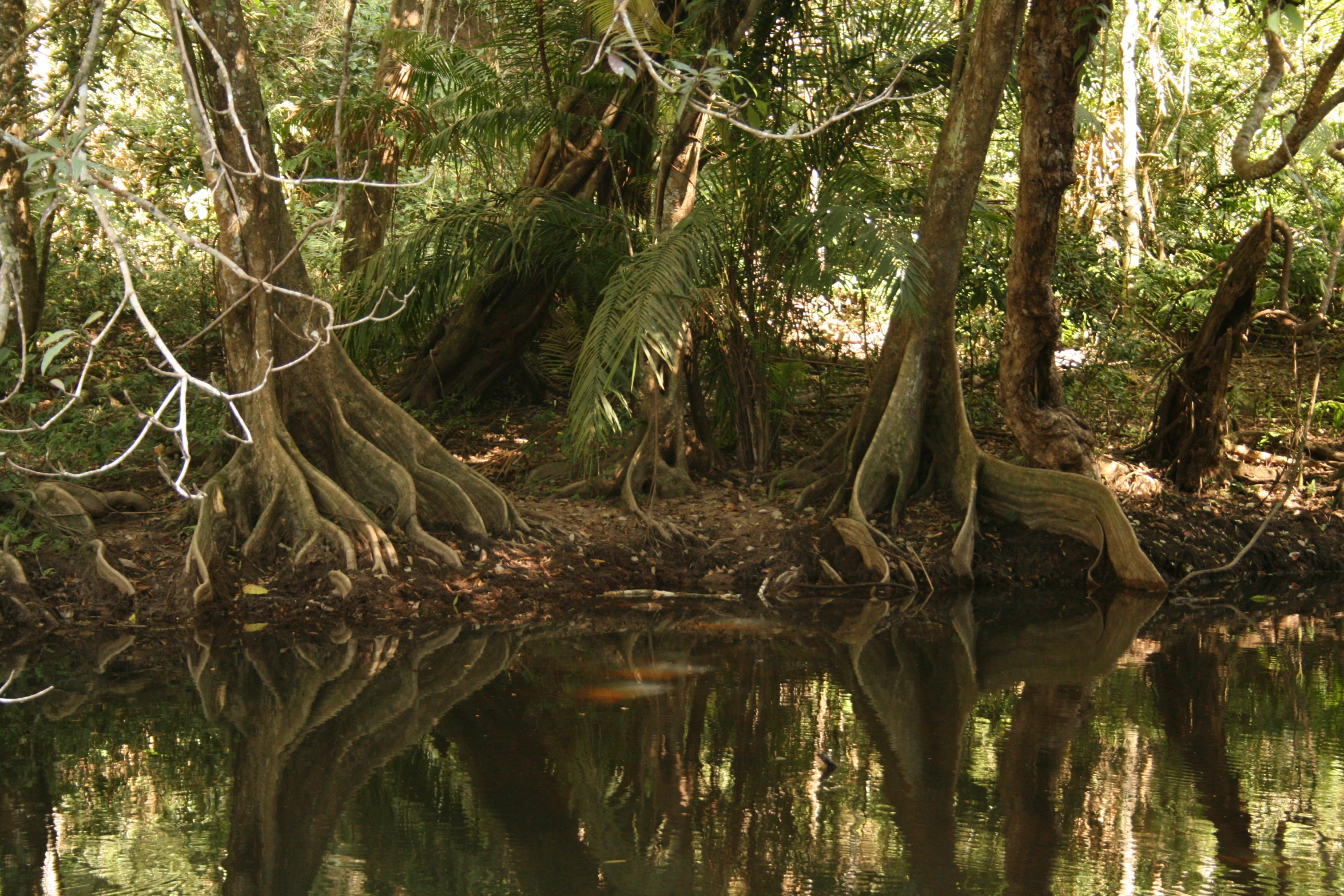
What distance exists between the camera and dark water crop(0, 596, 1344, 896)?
11.5 feet

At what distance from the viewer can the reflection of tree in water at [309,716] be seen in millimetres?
3684

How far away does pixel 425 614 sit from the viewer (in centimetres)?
687

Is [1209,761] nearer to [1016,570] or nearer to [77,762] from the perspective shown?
[1016,570]

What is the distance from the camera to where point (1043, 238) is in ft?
25.2

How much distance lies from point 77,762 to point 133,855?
1066 mm

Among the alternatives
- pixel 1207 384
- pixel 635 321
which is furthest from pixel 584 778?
pixel 1207 384

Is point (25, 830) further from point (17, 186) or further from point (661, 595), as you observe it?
point (17, 186)

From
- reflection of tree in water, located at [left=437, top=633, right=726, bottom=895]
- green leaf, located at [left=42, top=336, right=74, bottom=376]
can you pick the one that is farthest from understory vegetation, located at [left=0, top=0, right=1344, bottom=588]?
green leaf, located at [left=42, top=336, right=74, bottom=376]

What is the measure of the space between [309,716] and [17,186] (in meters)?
5.82

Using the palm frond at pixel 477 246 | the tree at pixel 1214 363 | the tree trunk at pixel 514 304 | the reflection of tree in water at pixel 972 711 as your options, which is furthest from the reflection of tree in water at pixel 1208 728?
the tree trunk at pixel 514 304

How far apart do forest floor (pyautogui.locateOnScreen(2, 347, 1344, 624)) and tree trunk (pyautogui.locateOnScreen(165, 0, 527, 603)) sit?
22 centimetres

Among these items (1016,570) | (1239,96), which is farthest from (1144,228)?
(1016,570)

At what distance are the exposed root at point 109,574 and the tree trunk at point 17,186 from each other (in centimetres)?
125

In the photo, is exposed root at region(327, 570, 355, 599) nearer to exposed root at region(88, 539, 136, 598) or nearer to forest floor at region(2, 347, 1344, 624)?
forest floor at region(2, 347, 1344, 624)
